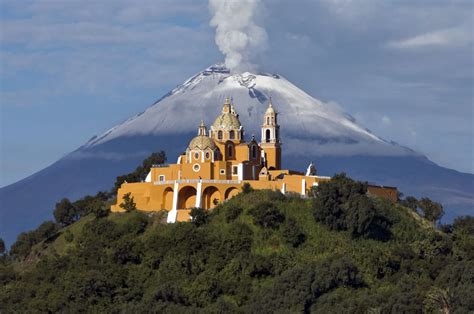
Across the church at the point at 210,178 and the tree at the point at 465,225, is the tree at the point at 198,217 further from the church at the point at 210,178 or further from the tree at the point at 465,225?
the tree at the point at 465,225

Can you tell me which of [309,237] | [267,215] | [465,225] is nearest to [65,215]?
[267,215]

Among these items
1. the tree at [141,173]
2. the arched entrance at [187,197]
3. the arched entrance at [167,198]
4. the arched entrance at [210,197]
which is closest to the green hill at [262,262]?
the arched entrance at [167,198]

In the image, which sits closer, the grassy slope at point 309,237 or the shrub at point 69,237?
the grassy slope at point 309,237

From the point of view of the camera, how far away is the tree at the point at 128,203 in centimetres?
9869

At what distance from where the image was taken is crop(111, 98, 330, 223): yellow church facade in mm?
97062

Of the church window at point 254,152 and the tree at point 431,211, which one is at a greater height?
the church window at point 254,152

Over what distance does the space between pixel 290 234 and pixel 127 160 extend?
4063 inches

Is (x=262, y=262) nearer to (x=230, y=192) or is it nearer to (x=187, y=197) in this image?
(x=230, y=192)

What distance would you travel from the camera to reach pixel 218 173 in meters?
97.9

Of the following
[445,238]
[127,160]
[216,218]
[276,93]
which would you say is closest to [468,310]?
[445,238]

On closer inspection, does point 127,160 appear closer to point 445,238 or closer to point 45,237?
point 45,237

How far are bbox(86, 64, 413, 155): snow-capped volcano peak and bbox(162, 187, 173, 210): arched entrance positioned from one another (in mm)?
61170

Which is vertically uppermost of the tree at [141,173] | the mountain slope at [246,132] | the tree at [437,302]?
the mountain slope at [246,132]

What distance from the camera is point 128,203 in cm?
9888
